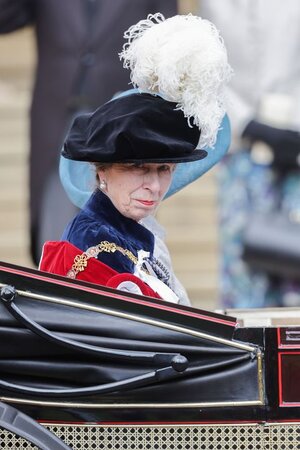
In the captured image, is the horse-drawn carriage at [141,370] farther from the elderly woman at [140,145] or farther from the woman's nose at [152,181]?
the woman's nose at [152,181]

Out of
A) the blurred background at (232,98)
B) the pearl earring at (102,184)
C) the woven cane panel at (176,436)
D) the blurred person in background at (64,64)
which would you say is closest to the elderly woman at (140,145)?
the pearl earring at (102,184)

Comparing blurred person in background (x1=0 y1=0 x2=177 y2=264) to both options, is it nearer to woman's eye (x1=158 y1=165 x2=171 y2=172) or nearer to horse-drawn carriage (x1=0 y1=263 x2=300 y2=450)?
woman's eye (x1=158 y1=165 x2=171 y2=172)

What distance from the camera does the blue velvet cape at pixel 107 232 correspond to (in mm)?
3227

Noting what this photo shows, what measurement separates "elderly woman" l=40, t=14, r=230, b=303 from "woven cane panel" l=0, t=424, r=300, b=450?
0.35 meters

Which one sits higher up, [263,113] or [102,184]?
[263,113]

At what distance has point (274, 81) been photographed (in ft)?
19.8

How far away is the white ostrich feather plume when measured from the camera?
10.5 ft

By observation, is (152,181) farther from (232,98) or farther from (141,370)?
(232,98)

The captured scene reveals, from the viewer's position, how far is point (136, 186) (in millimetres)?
3266

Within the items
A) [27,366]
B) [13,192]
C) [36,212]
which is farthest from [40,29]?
[27,366]

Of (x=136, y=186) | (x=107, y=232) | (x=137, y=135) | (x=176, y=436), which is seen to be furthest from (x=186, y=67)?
(x=176, y=436)

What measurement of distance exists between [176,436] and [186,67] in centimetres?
88

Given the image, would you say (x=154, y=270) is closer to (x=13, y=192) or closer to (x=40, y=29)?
(x=40, y=29)

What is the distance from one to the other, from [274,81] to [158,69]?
2891mm
